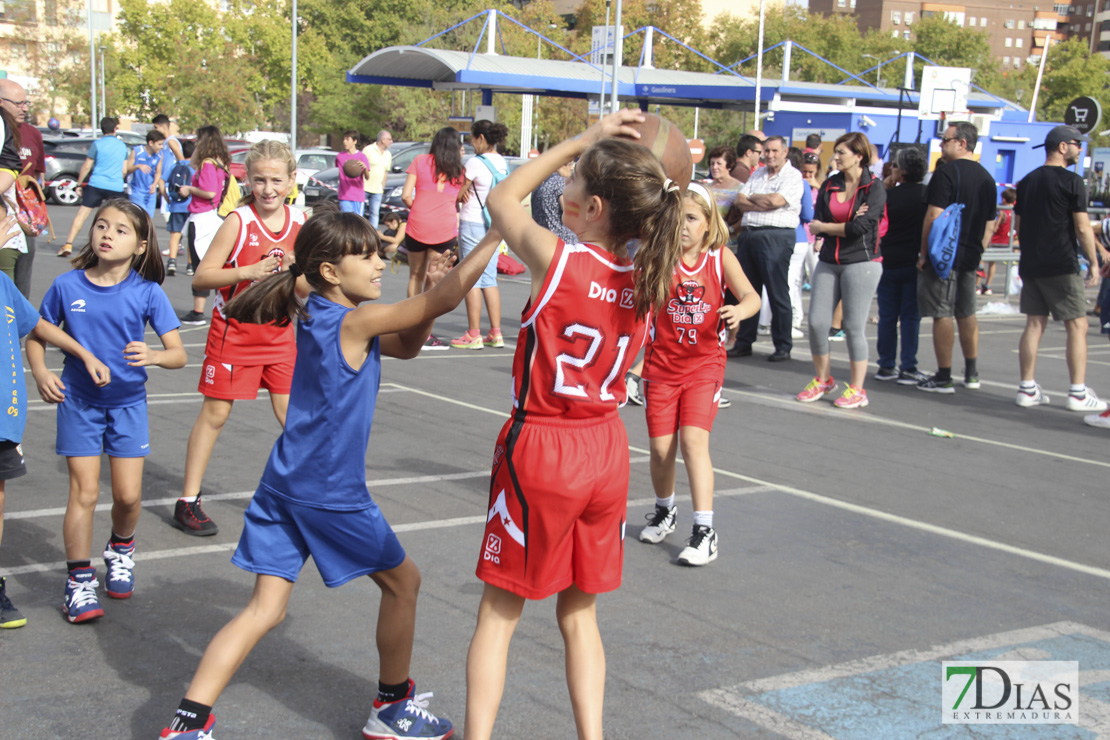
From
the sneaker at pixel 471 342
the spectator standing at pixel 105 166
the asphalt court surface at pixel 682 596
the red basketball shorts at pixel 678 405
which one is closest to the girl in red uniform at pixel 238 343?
the asphalt court surface at pixel 682 596

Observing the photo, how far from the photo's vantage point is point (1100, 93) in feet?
232

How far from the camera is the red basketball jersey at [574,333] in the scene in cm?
287

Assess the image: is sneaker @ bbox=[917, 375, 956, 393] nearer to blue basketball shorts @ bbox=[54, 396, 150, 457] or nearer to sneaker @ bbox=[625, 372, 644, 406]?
sneaker @ bbox=[625, 372, 644, 406]

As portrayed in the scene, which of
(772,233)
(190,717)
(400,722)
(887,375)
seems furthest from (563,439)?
(772,233)

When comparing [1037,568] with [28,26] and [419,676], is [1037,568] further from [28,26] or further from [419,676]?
[28,26]

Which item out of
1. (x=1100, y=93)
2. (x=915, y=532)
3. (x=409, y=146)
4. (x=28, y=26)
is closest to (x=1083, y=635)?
(x=915, y=532)

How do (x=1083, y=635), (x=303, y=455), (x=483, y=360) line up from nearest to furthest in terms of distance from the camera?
1. (x=303, y=455)
2. (x=1083, y=635)
3. (x=483, y=360)

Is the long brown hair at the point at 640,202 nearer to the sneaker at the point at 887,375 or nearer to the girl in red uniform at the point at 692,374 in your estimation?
the girl in red uniform at the point at 692,374

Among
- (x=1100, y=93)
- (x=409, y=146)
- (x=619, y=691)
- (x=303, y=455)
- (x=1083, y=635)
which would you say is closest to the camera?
(x=303, y=455)

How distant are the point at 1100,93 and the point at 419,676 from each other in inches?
3112

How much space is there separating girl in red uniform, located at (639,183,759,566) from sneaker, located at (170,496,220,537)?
7.08 feet

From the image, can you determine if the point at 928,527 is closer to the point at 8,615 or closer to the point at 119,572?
the point at 119,572

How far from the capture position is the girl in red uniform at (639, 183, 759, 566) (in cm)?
514

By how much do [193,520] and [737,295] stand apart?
295cm
